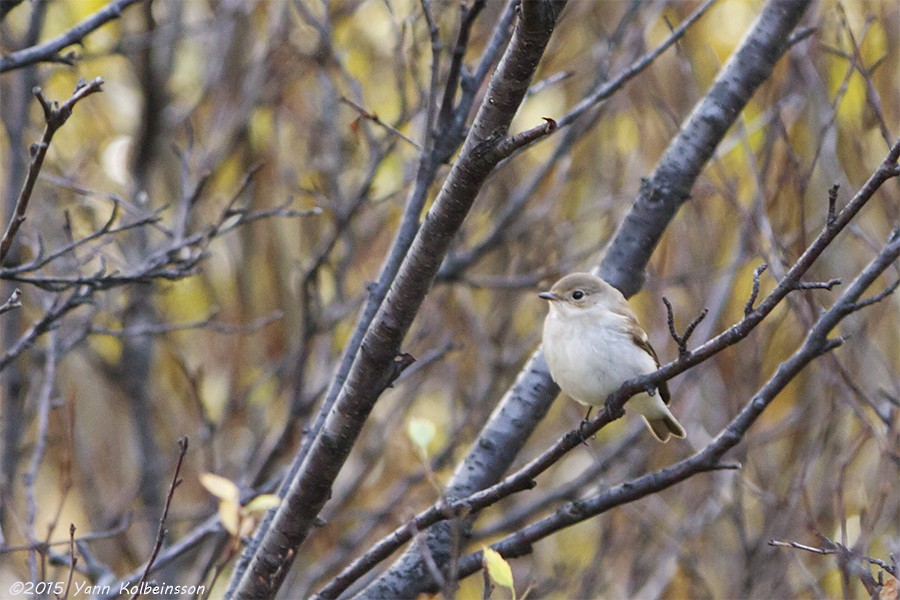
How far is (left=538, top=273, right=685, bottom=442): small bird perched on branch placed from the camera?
348 cm

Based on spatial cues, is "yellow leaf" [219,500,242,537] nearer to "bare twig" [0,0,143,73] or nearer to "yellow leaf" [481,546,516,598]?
"yellow leaf" [481,546,516,598]

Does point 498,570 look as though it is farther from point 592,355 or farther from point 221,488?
point 592,355

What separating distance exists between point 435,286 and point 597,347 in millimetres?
2101

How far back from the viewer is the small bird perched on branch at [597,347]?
11.4ft

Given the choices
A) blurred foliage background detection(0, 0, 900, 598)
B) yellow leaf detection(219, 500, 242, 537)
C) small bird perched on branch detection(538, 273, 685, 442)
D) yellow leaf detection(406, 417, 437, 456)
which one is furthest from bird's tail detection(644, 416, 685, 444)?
yellow leaf detection(219, 500, 242, 537)

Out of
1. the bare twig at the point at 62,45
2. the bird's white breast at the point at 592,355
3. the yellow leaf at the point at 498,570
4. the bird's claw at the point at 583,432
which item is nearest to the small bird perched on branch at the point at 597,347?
the bird's white breast at the point at 592,355

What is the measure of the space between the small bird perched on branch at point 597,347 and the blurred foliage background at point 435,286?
911 mm

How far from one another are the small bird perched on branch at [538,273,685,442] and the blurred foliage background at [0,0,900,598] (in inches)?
35.9

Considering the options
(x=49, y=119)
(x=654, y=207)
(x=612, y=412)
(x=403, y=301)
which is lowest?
(x=612, y=412)

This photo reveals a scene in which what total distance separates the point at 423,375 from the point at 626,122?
3.12m

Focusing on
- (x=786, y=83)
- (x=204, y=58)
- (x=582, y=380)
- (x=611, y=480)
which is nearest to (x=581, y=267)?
(x=611, y=480)

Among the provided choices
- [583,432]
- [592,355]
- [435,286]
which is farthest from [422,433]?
[435,286]

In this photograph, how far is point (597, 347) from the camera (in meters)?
3.54

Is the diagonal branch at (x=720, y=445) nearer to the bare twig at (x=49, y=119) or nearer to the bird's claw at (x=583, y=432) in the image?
the bird's claw at (x=583, y=432)
